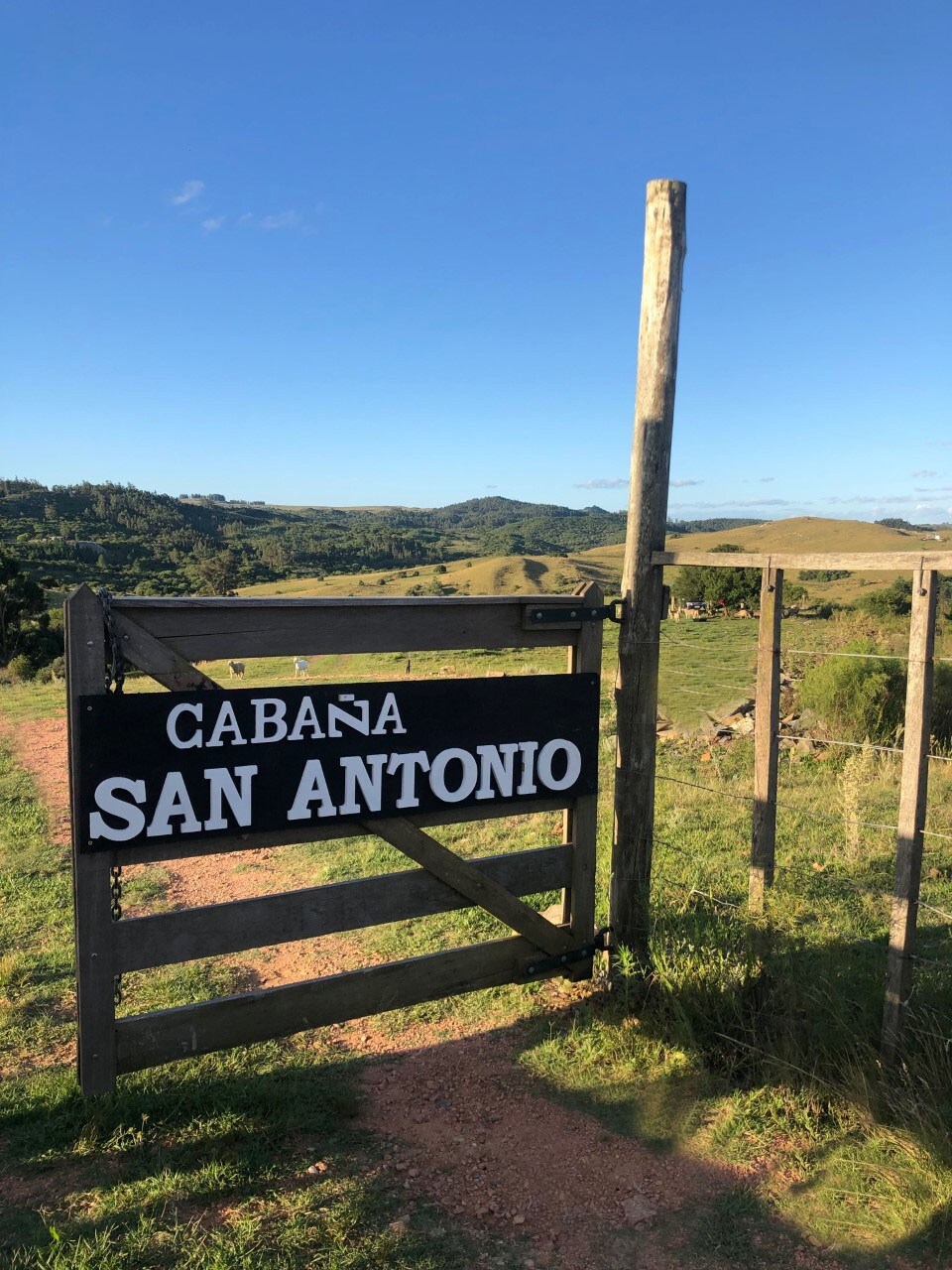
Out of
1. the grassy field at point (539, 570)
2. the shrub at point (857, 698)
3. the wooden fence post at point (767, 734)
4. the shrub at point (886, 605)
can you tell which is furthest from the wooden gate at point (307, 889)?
the grassy field at point (539, 570)

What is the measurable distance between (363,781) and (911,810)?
2309mm

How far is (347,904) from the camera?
3840mm

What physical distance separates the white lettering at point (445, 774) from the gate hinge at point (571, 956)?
1.08 meters

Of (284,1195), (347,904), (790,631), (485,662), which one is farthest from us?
(485,662)

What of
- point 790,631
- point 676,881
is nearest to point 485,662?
point 790,631

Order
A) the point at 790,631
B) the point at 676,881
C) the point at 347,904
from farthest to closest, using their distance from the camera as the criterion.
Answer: the point at 790,631
the point at 676,881
the point at 347,904

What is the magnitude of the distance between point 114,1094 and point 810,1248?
2732 millimetres

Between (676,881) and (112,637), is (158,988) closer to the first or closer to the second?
(112,637)

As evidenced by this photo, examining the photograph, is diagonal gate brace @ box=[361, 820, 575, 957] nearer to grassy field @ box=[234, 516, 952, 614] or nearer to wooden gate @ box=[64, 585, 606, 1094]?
wooden gate @ box=[64, 585, 606, 1094]

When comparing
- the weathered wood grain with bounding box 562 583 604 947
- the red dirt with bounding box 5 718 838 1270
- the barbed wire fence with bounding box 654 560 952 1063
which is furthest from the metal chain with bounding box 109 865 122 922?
the barbed wire fence with bounding box 654 560 952 1063

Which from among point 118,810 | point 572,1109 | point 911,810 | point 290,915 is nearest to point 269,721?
point 118,810

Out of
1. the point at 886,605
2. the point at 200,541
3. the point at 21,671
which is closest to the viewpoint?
the point at 886,605

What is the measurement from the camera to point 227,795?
11.7 ft

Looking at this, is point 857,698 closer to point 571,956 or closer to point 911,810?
point 571,956
